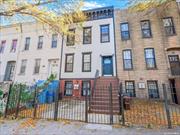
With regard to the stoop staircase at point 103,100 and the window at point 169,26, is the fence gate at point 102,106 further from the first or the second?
the window at point 169,26

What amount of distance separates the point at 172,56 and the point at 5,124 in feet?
44.9

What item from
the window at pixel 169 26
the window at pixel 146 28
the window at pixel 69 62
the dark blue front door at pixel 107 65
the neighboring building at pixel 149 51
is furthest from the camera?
the window at pixel 69 62

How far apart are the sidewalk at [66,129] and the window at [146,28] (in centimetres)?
1004

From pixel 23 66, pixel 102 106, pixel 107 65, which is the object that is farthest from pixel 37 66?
pixel 102 106

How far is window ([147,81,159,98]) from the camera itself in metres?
11.8

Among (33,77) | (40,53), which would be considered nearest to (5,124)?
(33,77)

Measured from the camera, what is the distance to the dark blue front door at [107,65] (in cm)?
1352

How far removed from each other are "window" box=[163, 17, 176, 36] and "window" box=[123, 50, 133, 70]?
404 centimetres

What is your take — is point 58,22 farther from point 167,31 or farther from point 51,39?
point 167,31

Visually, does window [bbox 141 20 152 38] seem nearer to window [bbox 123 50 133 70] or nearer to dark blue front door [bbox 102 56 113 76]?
window [bbox 123 50 133 70]

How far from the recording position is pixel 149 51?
1280cm

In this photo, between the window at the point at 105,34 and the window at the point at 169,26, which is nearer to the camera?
the window at the point at 169,26

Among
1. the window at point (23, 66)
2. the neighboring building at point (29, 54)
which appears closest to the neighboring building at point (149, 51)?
the neighboring building at point (29, 54)

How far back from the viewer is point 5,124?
6109 mm
